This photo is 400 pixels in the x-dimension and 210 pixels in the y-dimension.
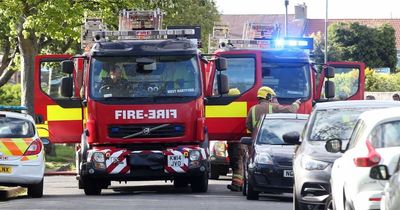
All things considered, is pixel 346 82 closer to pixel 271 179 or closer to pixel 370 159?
pixel 271 179

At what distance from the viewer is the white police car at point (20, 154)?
22.2 metres

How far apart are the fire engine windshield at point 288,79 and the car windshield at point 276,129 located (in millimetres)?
3559

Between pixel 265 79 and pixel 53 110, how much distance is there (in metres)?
4.65

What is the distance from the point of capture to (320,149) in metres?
16.6

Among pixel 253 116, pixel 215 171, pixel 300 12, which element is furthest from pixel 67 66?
pixel 300 12

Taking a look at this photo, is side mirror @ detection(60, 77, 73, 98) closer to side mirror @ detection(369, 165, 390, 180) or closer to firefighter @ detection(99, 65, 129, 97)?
firefighter @ detection(99, 65, 129, 97)

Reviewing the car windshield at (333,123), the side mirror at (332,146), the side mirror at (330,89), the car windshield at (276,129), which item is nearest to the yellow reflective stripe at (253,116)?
the car windshield at (276,129)

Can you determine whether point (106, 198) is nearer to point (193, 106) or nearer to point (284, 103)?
point (193, 106)

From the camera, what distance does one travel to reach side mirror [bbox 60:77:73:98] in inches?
880

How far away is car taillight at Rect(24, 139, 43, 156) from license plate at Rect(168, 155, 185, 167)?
2.41 metres

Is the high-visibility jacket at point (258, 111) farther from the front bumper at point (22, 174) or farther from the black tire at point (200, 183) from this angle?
the front bumper at point (22, 174)

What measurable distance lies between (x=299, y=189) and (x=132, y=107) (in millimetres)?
6256

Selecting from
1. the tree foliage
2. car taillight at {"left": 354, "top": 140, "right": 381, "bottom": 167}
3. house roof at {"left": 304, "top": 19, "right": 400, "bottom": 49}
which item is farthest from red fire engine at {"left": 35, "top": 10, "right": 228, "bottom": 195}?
house roof at {"left": 304, "top": 19, "right": 400, "bottom": 49}

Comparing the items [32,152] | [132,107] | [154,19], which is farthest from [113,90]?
[154,19]
